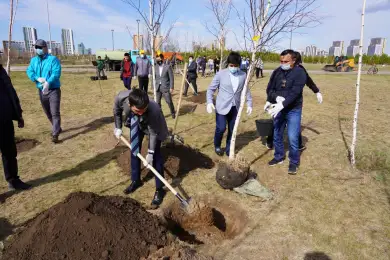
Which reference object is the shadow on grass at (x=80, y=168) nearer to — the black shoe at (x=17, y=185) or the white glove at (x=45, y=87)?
the black shoe at (x=17, y=185)

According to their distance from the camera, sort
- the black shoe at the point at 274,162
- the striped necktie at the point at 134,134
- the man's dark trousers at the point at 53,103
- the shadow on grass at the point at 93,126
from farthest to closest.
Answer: the shadow on grass at the point at 93,126 < the man's dark trousers at the point at 53,103 < the black shoe at the point at 274,162 < the striped necktie at the point at 134,134

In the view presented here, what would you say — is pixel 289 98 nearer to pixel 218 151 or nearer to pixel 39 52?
pixel 218 151

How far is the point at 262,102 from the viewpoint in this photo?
10.0m

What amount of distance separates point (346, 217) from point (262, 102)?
7218 mm

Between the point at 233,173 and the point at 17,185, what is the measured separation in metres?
2.96

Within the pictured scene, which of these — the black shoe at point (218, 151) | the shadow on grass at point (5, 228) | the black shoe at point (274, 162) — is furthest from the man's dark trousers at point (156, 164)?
the black shoe at point (274, 162)

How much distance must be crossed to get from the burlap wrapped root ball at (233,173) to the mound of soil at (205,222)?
0.32m

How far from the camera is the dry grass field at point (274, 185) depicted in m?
2.73

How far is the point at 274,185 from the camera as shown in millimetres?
3898

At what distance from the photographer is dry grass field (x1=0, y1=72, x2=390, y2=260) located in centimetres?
273

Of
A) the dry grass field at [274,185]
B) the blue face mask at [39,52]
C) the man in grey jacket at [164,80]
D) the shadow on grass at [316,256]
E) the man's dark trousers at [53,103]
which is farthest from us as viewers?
the man in grey jacket at [164,80]

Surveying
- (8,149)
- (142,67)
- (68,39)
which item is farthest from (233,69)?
(68,39)

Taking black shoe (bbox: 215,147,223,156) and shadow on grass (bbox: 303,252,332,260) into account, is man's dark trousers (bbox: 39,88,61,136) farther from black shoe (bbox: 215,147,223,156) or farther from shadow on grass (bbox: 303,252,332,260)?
shadow on grass (bbox: 303,252,332,260)

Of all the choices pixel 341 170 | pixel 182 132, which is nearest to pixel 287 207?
pixel 341 170
